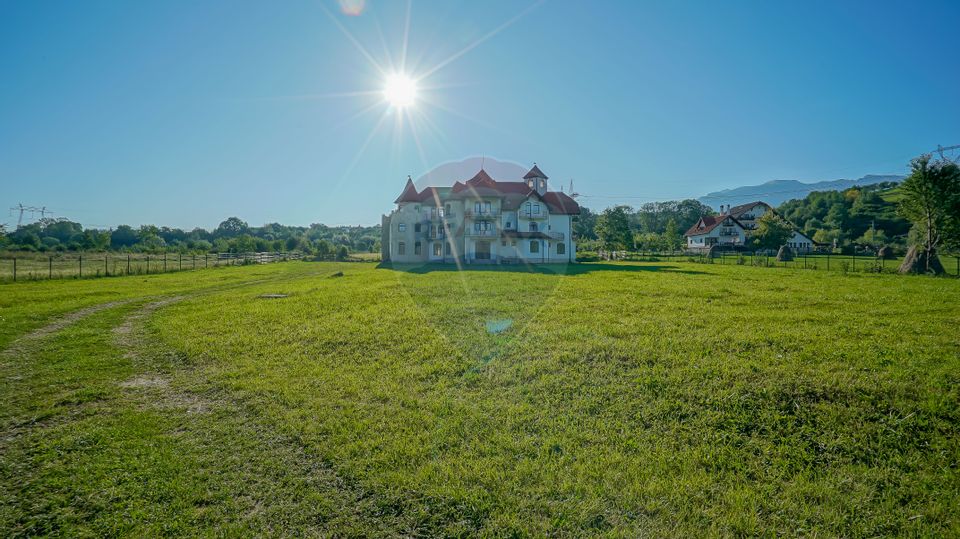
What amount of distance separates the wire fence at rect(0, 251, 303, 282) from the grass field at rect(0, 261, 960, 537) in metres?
21.4

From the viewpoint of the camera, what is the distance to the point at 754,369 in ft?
23.8

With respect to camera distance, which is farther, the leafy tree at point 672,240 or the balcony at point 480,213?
the leafy tree at point 672,240

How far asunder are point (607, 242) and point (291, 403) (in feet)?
189

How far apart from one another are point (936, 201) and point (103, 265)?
7078 centimetres

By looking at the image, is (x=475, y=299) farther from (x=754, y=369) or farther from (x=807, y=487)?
(x=807, y=487)

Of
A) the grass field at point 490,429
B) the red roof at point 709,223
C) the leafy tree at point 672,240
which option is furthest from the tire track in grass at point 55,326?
the red roof at point 709,223

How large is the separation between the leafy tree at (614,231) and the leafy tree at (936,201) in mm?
29520

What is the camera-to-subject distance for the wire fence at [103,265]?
26.2 m

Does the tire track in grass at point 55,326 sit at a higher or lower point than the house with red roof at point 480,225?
lower

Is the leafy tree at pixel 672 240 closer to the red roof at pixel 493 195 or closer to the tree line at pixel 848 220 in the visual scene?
the tree line at pixel 848 220

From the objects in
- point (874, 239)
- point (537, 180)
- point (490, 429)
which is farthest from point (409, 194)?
point (874, 239)

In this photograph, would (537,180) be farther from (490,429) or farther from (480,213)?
(490,429)

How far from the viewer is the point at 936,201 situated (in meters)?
31.0

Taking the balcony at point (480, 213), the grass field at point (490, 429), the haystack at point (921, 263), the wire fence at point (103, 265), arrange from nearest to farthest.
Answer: the grass field at point (490, 429) < the wire fence at point (103, 265) < the haystack at point (921, 263) < the balcony at point (480, 213)
